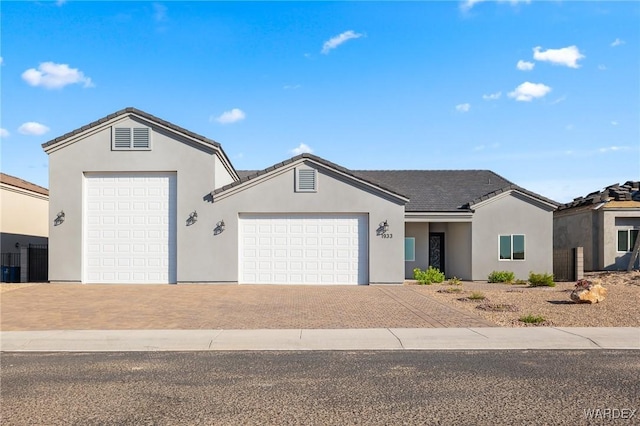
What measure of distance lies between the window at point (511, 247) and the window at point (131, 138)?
16.6m

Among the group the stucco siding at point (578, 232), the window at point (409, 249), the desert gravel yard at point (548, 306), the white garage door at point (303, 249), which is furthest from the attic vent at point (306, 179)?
the stucco siding at point (578, 232)

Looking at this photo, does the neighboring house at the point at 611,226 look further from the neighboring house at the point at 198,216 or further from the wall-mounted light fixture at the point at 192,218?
the wall-mounted light fixture at the point at 192,218

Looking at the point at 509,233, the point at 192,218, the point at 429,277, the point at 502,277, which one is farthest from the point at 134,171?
the point at 509,233

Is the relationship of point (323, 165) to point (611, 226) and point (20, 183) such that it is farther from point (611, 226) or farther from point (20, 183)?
point (20, 183)

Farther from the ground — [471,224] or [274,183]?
[274,183]

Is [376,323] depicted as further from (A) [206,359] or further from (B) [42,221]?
(B) [42,221]

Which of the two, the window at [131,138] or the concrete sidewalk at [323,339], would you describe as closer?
the concrete sidewalk at [323,339]

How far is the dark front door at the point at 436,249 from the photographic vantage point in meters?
27.3

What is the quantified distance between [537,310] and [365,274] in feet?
27.6

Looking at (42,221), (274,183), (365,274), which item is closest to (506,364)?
(365,274)

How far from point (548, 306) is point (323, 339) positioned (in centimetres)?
793

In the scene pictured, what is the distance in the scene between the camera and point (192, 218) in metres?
21.6

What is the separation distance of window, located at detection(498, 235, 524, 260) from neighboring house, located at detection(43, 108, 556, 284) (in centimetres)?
617

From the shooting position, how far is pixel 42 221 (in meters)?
33.0
